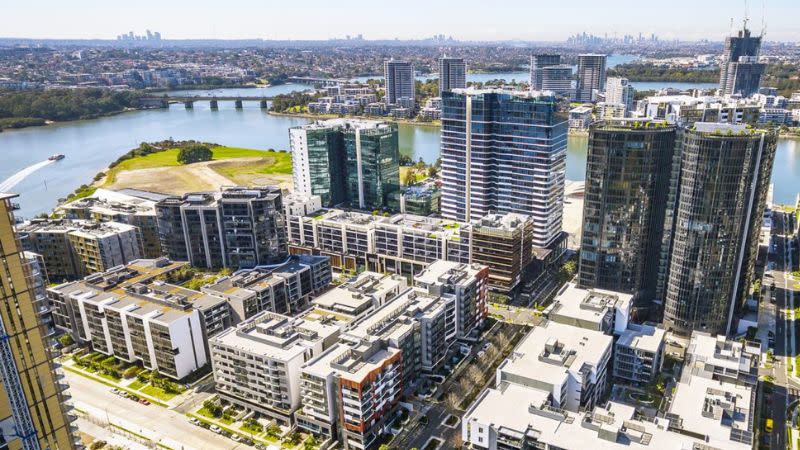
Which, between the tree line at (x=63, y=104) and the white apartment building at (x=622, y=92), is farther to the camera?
the tree line at (x=63, y=104)

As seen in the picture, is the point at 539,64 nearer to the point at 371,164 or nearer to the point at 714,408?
the point at 371,164

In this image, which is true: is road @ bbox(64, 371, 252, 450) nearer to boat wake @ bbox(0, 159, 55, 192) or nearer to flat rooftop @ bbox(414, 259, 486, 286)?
flat rooftop @ bbox(414, 259, 486, 286)

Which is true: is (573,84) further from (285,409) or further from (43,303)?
(43,303)

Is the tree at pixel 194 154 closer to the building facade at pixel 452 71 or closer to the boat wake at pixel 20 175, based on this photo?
the boat wake at pixel 20 175

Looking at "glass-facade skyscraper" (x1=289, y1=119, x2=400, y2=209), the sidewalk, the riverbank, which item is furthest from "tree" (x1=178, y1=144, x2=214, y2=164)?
the sidewalk

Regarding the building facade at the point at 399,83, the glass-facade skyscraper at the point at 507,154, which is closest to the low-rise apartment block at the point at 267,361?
the glass-facade skyscraper at the point at 507,154

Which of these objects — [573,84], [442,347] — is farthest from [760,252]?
[573,84]

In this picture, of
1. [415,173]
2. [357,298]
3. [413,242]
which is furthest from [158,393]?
[415,173]
